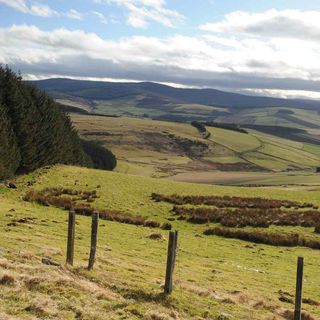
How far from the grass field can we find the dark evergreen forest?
976 cm

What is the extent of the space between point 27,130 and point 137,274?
4739 cm

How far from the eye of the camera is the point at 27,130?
64125 mm

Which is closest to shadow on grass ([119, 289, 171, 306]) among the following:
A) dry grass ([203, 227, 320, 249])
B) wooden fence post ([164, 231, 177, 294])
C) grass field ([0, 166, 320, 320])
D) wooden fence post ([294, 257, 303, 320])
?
grass field ([0, 166, 320, 320])

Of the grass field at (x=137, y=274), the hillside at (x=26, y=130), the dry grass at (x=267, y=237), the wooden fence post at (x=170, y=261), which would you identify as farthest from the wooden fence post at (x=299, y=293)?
the hillside at (x=26, y=130)

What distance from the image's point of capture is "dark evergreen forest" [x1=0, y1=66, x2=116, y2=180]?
57.5 meters

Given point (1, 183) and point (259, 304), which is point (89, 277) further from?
point (1, 183)

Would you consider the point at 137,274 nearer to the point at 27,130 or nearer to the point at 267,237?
the point at 267,237

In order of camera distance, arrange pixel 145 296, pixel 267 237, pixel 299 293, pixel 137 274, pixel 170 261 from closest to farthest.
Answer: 1. pixel 145 296
2. pixel 299 293
3. pixel 170 261
4. pixel 137 274
5. pixel 267 237

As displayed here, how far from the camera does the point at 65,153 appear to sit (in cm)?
7681

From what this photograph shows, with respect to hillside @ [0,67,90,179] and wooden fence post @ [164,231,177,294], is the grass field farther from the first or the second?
hillside @ [0,67,90,179]

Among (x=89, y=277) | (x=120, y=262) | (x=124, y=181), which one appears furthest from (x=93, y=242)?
(x=124, y=181)

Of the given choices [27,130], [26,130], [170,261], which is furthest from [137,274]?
[27,130]

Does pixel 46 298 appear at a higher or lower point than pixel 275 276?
higher

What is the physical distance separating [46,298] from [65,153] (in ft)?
209
